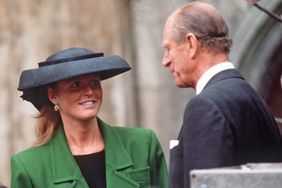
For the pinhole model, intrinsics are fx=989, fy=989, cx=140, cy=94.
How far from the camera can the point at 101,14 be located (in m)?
7.14

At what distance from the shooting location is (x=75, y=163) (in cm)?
468

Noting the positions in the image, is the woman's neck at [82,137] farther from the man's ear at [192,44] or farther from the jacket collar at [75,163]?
the man's ear at [192,44]

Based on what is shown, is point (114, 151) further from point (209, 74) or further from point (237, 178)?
point (237, 178)

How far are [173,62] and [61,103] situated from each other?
99cm

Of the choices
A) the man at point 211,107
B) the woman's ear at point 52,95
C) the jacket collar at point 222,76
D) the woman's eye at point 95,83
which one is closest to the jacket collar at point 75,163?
the woman's ear at point 52,95

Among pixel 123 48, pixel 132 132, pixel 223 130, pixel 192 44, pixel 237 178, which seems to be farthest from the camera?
pixel 123 48

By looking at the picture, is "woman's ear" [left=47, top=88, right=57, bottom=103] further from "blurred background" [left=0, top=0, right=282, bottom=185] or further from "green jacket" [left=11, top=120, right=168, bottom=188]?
"blurred background" [left=0, top=0, right=282, bottom=185]

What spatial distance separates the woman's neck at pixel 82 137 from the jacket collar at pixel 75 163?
0.04m

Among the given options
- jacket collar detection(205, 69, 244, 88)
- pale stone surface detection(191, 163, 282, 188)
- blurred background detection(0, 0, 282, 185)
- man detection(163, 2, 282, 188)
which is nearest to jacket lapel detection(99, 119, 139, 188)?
man detection(163, 2, 282, 188)

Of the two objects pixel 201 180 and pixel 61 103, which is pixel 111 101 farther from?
pixel 201 180

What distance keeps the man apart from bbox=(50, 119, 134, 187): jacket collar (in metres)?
0.90

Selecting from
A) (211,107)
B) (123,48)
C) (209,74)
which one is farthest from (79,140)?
(123,48)

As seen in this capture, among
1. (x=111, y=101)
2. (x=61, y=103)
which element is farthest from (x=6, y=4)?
(x=61, y=103)

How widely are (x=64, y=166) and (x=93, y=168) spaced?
14 centimetres
